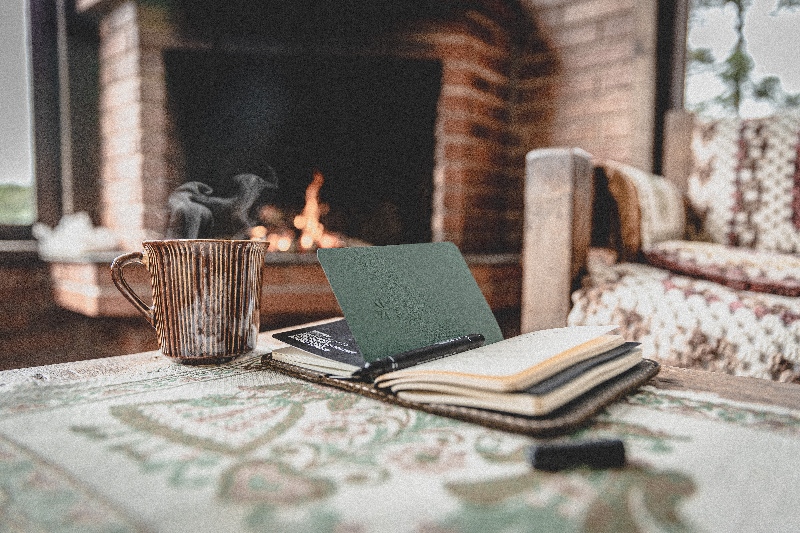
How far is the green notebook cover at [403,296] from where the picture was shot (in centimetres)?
47

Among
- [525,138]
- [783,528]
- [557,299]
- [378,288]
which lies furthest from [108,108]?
[783,528]

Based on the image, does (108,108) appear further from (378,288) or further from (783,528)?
(783,528)

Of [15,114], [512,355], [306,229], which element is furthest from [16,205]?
[512,355]

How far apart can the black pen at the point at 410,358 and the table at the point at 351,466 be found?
3cm

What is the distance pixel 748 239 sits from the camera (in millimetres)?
1355

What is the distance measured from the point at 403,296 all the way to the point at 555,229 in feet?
2.12

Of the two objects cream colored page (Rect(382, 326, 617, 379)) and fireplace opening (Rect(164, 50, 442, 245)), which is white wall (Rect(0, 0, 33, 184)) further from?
cream colored page (Rect(382, 326, 617, 379))

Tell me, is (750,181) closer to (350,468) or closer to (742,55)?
(742,55)

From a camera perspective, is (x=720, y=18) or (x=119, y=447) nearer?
(x=119, y=447)

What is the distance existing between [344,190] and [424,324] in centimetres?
178

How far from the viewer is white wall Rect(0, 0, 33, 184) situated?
202cm

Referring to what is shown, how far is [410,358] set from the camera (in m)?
0.45

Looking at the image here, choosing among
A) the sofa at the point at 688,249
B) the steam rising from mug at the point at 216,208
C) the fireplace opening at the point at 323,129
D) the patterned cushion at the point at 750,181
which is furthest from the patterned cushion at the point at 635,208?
the steam rising from mug at the point at 216,208

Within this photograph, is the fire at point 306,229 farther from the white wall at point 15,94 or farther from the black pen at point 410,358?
the black pen at point 410,358
